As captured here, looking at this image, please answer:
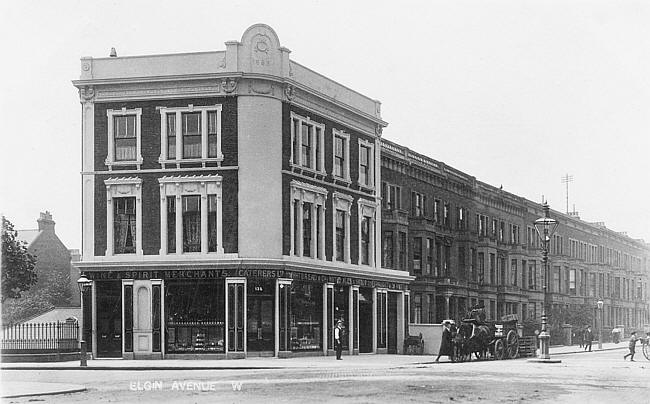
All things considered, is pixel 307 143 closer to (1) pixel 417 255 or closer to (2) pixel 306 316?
(2) pixel 306 316

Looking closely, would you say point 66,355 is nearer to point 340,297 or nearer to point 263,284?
point 263,284

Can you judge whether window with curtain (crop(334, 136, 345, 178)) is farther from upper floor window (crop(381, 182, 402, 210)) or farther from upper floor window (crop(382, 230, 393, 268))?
upper floor window (crop(382, 230, 393, 268))

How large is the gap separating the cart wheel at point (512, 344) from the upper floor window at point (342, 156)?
1038 cm

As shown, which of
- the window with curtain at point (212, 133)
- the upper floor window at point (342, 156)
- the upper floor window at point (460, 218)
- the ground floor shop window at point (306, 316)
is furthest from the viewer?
the upper floor window at point (460, 218)

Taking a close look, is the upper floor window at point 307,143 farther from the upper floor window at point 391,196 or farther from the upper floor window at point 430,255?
the upper floor window at point 430,255

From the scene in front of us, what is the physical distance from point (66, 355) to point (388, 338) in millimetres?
17643

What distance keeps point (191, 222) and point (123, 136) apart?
15.0ft

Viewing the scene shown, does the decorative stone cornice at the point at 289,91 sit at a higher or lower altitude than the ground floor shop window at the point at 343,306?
higher

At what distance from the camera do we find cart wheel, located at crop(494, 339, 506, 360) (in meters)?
42.1

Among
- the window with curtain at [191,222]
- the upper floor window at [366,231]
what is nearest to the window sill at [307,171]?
the upper floor window at [366,231]

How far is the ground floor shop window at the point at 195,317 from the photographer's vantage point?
3844 cm

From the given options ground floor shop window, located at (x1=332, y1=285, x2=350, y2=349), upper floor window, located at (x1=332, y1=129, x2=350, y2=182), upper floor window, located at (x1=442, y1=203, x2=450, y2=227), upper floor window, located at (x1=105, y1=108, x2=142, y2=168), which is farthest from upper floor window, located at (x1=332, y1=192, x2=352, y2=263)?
upper floor window, located at (x1=442, y1=203, x2=450, y2=227)

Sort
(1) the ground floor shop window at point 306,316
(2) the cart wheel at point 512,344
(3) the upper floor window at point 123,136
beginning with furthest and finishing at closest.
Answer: (2) the cart wheel at point 512,344
(1) the ground floor shop window at point 306,316
(3) the upper floor window at point 123,136

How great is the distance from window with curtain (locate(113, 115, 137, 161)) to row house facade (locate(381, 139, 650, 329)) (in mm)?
16438
